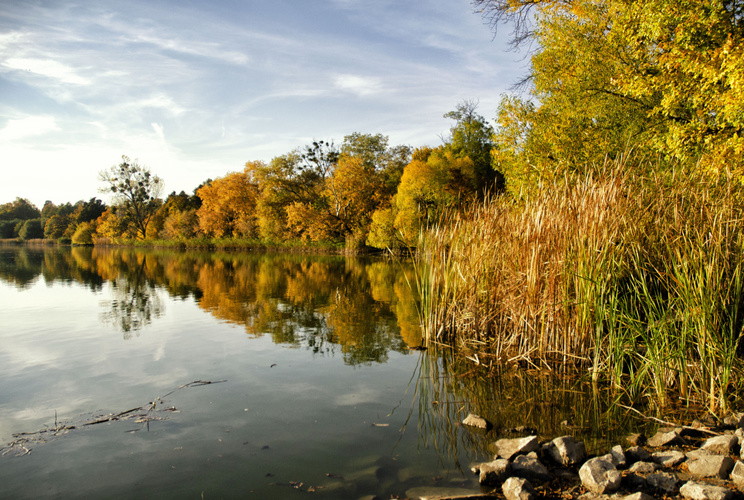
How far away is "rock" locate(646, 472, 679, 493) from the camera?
3.25m

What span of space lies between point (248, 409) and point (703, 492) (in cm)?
439

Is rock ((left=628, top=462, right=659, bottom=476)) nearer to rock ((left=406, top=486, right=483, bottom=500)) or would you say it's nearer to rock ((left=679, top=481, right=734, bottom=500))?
rock ((left=679, top=481, right=734, bottom=500))

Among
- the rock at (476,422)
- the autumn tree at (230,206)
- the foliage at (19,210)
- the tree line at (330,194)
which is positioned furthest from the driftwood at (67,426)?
the foliage at (19,210)

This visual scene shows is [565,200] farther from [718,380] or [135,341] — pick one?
[135,341]

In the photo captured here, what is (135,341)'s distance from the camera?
910 centimetres

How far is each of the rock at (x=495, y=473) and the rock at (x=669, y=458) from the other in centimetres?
121

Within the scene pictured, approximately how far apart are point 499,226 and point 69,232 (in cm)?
9446

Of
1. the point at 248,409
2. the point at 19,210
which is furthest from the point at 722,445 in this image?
the point at 19,210

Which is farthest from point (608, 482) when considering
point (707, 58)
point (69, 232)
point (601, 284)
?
point (69, 232)

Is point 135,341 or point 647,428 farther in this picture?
point 135,341

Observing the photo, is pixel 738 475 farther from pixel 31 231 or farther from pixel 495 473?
pixel 31 231

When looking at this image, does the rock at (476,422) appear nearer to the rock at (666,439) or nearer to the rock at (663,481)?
the rock at (666,439)

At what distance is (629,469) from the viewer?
11.6 ft

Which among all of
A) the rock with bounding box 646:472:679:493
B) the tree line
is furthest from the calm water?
A: the tree line
